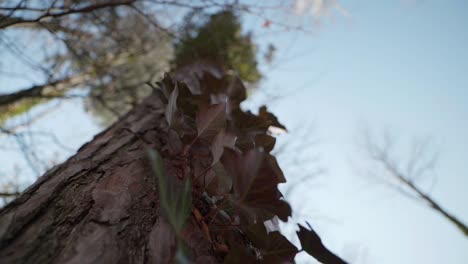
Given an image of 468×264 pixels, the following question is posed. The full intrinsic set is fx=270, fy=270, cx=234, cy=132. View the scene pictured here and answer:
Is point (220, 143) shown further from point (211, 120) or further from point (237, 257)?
point (237, 257)

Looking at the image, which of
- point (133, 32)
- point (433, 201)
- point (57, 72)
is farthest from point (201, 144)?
point (433, 201)

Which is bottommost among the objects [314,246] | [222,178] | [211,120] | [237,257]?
[314,246]

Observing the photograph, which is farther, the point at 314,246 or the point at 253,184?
the point at 314,246

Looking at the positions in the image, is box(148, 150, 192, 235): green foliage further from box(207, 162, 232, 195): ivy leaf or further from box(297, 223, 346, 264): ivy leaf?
box(297, 223, 346, 264): ivy leaf

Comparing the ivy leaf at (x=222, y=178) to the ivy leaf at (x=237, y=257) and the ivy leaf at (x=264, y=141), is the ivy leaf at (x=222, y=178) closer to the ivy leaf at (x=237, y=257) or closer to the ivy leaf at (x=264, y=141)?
the ivy leaf at (x=237, y=257)

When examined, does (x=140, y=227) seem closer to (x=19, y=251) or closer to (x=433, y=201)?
(x=19, y=251)

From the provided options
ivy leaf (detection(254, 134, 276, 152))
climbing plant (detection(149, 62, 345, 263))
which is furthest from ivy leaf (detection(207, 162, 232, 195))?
ivy leaf (detection(254, 134, 276, 152))

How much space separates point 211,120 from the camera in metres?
0.68

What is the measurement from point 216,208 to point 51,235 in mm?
335

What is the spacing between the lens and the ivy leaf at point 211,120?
674 mm

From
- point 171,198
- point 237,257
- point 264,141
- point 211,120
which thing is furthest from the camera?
point 264,141

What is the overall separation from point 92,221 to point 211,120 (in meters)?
0.34

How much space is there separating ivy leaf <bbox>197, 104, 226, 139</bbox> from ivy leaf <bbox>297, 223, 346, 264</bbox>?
0.30 meters

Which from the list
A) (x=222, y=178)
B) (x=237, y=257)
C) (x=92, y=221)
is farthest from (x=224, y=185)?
(x=92, y=221)
